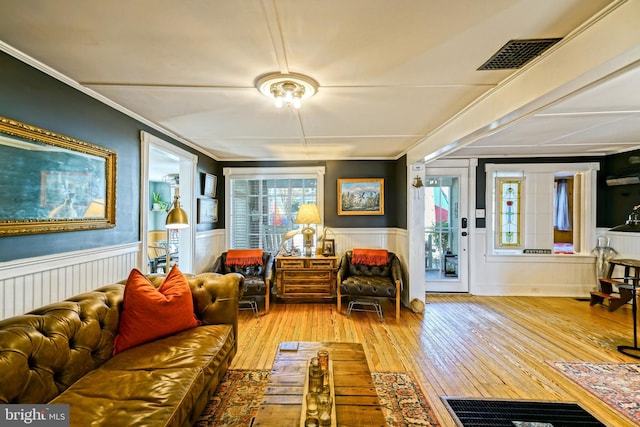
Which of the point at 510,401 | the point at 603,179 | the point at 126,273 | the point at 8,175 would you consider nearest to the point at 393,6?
the point at 8,175

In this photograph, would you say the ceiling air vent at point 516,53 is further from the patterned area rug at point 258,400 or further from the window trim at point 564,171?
the window trim at point 564,171

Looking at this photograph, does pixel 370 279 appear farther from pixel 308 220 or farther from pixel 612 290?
pixel 612 290

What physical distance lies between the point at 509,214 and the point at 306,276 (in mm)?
3490

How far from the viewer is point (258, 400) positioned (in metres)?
2.05

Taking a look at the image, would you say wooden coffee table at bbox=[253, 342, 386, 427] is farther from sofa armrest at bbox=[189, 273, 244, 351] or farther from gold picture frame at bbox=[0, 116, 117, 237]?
gold picture frame at bbox=[0, 116, 117, 237]

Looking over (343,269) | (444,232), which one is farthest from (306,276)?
(444,232)

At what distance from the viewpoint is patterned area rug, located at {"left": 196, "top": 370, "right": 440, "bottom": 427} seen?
1.86 meters

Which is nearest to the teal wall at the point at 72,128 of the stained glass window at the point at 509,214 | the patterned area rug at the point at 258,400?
the patterned area rug at the point at 258,400

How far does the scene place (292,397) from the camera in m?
1.40

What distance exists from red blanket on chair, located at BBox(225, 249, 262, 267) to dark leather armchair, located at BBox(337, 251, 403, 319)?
1258 millimetres

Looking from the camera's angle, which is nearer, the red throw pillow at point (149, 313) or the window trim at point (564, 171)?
the red throw pillow at point (149, 313)

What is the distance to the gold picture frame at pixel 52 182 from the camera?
164 cm

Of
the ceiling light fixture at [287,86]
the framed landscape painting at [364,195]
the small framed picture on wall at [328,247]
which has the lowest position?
the small framed picture on wall at [328,247]

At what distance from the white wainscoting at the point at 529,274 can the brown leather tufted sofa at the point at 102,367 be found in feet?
13.9
